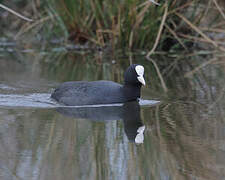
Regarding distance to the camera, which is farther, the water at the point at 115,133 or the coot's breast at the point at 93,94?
the coot's breast at the point at 93,94

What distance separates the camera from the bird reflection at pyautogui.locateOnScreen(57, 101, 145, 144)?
17.5 ft

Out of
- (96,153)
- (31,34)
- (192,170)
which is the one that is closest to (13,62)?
(31,34)

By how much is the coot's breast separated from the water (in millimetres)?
83

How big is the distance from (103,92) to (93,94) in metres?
0.11

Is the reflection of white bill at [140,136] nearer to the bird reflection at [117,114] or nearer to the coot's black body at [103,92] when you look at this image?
the bird reflection at [117,114]

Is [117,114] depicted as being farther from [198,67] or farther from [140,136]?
[198,67]

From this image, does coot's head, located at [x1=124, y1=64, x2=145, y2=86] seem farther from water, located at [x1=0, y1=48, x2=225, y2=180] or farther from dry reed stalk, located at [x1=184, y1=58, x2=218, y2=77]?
dry reed stalk, located at [x1=184, y1=58, x2=218, y2=77]

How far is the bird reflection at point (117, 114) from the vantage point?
533 cm

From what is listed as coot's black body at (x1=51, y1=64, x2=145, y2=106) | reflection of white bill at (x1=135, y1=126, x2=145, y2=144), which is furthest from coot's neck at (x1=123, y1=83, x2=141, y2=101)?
reflection of white bill at (x1=135, y1=126, x2=145, y2=144)

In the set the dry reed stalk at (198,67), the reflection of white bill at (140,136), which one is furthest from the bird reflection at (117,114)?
the dry reed stalk at (198,67)

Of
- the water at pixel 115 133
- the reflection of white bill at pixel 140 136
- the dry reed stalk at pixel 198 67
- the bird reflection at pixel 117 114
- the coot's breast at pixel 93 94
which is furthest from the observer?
the dry reed stalk at pixel 198 67

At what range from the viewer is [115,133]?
16.7 ft

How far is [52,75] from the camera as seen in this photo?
27.6 ft

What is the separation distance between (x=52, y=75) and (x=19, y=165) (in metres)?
4.39
